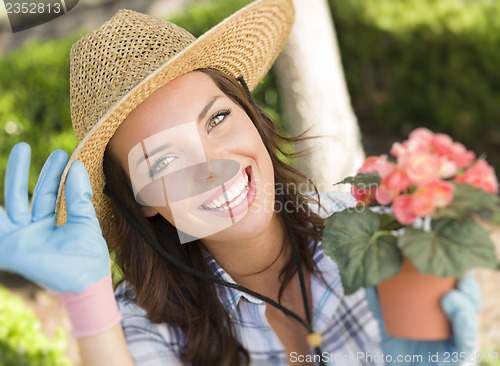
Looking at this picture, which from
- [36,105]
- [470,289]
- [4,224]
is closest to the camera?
[470,289]

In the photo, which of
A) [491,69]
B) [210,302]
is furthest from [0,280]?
[491,69]

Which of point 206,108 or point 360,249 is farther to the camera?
point 206,108

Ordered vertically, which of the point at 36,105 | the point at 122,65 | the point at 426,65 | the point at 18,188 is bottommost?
the point at 426,65

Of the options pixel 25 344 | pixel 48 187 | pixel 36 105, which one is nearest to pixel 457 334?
pixel 48 187

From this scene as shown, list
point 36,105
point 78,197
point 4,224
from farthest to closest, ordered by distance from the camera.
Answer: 1. point 36,105
2. point 78,197
3. point 4,224

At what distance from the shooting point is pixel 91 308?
45.3 inches

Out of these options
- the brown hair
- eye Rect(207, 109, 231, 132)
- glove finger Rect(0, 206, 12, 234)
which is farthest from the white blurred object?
glove finger Rect(0, 206, 12, 234)

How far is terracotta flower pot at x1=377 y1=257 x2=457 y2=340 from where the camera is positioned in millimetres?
987

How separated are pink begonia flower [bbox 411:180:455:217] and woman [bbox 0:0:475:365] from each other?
0.71ft

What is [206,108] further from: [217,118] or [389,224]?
[389,224]

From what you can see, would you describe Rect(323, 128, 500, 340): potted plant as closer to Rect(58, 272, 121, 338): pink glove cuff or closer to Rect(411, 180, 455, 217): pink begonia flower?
Rect(411, 180, 455, 217): pink begonia flower

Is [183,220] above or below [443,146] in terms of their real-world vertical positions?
below

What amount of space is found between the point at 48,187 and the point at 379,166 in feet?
2.62

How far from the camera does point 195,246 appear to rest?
1.66 m
